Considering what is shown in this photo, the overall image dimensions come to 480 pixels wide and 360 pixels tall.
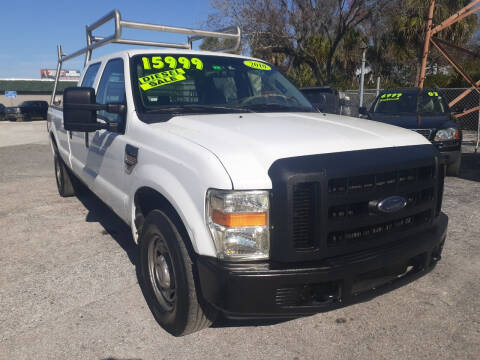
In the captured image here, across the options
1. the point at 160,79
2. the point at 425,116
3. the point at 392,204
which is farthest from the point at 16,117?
the point at 392,204

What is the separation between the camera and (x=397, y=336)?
2.62 m

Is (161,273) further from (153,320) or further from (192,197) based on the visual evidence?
(192,197)

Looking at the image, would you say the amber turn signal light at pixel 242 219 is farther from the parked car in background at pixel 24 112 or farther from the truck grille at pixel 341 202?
the parked car in background at pixel 24 112

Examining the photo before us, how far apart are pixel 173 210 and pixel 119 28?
251cm

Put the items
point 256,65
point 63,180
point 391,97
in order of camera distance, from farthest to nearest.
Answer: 1. point 391,97
2. point 63,180
3. point 256,65

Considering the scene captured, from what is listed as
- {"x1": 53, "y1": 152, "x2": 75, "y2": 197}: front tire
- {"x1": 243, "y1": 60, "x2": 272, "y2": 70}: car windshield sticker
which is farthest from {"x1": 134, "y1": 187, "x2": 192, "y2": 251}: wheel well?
{"x1": 53, "y1": 152, "x2": 75, "y2": 197}: front tire

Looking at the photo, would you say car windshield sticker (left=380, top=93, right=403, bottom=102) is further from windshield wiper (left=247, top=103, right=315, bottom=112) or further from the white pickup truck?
the white pickup truck

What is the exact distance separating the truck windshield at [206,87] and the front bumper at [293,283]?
1436mm

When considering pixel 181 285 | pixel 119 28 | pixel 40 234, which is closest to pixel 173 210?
pixel 181 285

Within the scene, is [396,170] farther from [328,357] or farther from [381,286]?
[328,357]

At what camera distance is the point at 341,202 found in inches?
83.3

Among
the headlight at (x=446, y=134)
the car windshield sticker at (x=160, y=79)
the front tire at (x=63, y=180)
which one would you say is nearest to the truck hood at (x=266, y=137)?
the car windshield sticker at (x=160, y=79)

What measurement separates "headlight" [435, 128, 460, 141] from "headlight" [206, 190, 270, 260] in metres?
5.88

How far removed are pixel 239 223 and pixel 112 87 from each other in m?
2.19
